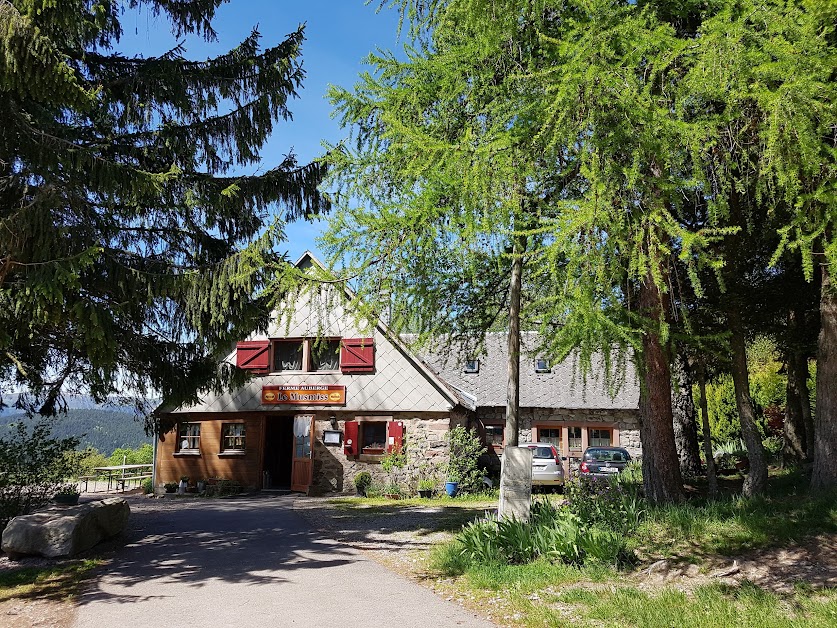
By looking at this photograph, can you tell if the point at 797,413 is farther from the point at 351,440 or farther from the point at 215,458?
the point at 215,458

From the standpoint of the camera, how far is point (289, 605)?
6648 millimetres

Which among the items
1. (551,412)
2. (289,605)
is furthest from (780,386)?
(289,605)

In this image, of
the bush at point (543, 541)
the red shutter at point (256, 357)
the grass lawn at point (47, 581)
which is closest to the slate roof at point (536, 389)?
the red shutter at point (256, 357)

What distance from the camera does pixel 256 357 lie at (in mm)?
20469

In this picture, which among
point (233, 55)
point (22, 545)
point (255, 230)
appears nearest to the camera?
point (22, 545)

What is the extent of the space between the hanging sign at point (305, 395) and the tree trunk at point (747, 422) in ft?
38.5

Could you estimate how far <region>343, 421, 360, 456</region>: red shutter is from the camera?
757 inches

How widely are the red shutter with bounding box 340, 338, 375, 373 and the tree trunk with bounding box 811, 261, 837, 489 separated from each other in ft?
41.6

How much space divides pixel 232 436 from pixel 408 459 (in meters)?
5.79

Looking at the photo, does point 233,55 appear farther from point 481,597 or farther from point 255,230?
point 481,597

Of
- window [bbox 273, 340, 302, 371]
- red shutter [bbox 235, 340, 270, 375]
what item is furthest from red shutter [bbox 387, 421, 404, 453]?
red shutter [bbox 235, 340, 270, 375]

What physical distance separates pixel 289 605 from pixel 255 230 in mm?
6735

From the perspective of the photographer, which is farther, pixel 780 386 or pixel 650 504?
pixel 780 386

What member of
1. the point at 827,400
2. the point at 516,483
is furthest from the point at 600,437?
the point at 516,483
